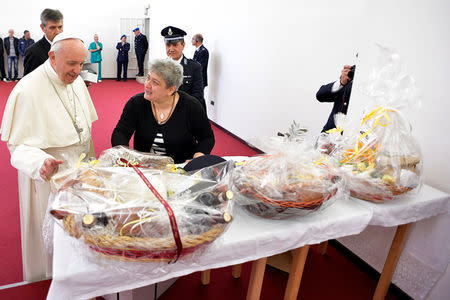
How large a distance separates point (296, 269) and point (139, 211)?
0.94 metres

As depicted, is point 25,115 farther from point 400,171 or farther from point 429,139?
point 429,139

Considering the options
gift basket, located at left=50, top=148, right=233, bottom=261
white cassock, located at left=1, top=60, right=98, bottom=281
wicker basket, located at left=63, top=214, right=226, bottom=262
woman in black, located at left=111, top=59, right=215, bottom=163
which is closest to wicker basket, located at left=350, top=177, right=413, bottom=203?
gift basket, located at left=50, top=148, right=233, bottom=261

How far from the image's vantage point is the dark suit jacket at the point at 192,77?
157 inches

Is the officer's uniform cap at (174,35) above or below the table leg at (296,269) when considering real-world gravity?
above

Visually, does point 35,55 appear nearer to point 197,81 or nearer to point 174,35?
point 174,35

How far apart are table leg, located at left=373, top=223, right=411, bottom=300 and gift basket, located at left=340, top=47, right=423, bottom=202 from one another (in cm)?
40

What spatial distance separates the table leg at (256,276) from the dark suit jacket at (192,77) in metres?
2.95

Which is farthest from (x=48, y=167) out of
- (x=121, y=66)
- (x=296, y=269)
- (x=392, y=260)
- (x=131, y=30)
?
(x=131, y=30)

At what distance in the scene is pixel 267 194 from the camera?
4.33ft

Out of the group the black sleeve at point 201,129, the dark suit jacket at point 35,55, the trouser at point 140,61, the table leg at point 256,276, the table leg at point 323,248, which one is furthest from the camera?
the trouser at point 140,61

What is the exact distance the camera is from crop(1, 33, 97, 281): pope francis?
151 cm

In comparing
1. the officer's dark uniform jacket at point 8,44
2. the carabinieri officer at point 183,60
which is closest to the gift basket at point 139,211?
the carabinieri officer at point 183,60

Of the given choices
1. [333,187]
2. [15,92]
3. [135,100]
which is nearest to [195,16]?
[135,100]

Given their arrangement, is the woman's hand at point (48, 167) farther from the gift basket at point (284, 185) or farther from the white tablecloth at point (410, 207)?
the white tablecloth at point (410, 207)
